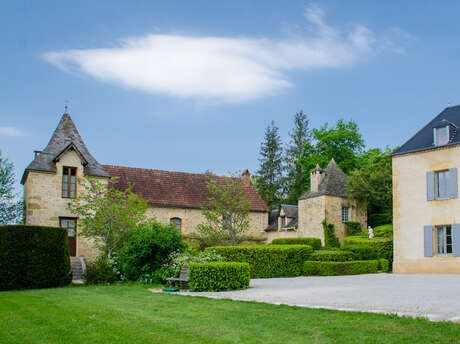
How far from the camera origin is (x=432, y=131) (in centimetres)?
2352

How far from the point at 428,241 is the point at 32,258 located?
1801 centimetres

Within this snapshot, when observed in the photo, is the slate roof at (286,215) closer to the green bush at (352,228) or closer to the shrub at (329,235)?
the shrub at (329,235)

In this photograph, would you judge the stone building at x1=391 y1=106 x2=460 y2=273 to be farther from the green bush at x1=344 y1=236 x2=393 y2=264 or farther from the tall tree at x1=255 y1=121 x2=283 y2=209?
the tall tree at x1=255 y1=121 x2=283 y2=209

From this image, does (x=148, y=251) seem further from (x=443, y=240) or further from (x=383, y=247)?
(x=443, y=240)

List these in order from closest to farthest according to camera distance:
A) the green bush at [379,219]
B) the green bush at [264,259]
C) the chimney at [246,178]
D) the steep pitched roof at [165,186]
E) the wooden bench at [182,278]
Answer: the wooden bench at [182,278] → the green bush at [264,259] → the steep pitched roof at [165,186] → the green bush at [379,219] → the chimney at [246,178]

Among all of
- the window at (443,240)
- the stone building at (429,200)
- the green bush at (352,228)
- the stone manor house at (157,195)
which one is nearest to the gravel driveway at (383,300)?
the stone building at (429,200)

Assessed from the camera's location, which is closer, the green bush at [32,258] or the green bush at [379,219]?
the green bush at [32,258]

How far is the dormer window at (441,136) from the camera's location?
2212cm

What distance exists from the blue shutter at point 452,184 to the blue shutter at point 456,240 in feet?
4.82

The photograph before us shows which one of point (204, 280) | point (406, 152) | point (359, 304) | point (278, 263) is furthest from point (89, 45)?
point (406, 152)

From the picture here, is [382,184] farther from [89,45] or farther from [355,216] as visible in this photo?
[89,45]

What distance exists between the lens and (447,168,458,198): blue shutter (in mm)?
21500

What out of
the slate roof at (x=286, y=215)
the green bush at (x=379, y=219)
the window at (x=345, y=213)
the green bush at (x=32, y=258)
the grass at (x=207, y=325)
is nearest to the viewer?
the grass at (x=207, y=325)

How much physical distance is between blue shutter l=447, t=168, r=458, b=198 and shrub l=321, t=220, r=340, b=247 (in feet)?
41.6
